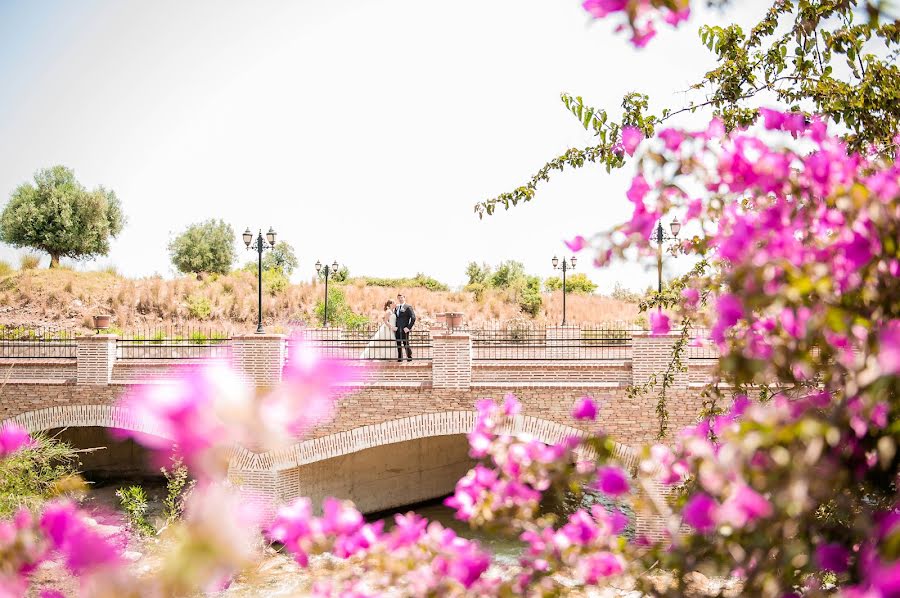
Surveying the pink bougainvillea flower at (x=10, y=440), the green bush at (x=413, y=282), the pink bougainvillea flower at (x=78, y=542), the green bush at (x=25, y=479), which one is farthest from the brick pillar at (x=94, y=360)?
the green bush at (x=413, y=282)

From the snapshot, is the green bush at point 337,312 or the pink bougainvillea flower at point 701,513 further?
the green bush at point 337,312

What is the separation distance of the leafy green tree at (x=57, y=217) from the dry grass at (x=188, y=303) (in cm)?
426

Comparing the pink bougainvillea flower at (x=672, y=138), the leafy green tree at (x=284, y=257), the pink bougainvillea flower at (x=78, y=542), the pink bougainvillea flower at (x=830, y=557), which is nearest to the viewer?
the pink bougainvillea flower at (x=78, y=542)

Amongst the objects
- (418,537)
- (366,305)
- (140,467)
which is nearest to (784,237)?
(418,537)

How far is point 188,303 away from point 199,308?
799 mm

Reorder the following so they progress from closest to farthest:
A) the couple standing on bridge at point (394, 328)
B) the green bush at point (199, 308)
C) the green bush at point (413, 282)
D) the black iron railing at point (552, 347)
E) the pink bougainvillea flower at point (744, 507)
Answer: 1. the pink bougainvillea flower at point (744, 507)
2. the black iron railing at point (552, 347)
3. the couple standing on bridge at point (394, 328)
4. the green bush at point (199, 308)
5. the green bush at point (413, 282)

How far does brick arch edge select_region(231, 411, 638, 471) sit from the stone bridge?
0.02m

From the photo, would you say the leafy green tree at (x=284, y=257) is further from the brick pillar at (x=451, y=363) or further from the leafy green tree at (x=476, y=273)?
the brick pillar at (x=451, y=363)

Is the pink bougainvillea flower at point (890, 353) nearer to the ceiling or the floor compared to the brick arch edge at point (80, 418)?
nearer to the ceiling

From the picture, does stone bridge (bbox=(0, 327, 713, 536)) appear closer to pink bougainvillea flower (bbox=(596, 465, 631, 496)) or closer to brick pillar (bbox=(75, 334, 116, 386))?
brick pillar (bbox=(75, 334, 116, 386))

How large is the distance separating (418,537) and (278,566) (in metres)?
10.3

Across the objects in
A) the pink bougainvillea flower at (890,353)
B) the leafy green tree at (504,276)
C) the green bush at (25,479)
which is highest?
the leafy green tree at (504,276)

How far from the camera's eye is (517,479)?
2205mm

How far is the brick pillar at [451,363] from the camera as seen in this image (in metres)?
11.7
